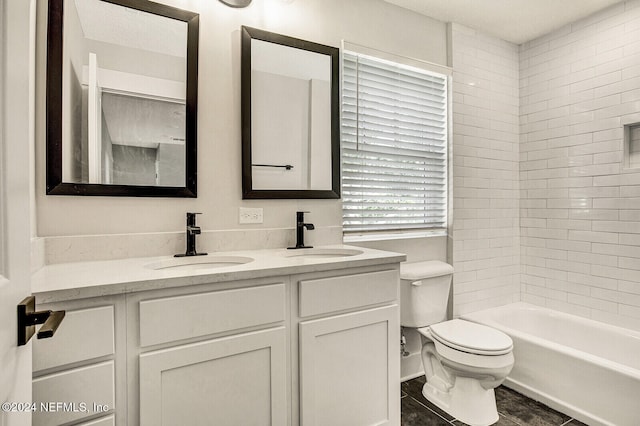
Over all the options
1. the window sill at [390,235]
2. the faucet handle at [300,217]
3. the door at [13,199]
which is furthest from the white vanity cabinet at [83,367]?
the window sill at [390,235]

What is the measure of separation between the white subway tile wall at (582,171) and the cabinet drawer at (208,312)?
7.90ft

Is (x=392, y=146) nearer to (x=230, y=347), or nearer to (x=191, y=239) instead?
(x=191, y=239)

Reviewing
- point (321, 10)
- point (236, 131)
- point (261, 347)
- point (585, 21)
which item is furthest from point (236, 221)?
point (585, 21)

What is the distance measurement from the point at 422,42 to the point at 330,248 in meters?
1.65

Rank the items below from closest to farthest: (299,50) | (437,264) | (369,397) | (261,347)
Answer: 1. (261,347)
2. (369,397)
3. (299,50)
4. (437,264)

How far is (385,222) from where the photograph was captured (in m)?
2.38

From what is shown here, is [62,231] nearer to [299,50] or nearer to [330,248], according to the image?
[330,248]

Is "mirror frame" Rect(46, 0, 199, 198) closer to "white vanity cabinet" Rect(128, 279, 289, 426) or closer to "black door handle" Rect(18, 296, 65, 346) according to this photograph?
"white vanity cabinet" Rect(128, 279, 289, 426)

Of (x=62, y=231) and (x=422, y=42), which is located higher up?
(x=422, y=42)

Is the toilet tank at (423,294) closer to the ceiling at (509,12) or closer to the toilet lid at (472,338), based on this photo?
the toilet lid at (472,338)

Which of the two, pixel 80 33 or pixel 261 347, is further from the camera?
pixel 80 33

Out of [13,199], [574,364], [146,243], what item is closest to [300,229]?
[146,243]

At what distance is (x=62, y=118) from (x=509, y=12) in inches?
111

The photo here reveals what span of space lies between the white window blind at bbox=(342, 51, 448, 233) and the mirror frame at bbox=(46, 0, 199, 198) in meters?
0.92
